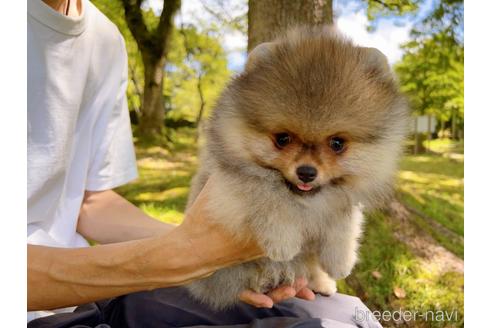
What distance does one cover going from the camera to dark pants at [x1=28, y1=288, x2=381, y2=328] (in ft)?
4.58

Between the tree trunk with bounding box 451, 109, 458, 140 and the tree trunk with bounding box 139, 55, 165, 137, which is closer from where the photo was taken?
the tree trunk with bounding box 451, 109, 458, 140

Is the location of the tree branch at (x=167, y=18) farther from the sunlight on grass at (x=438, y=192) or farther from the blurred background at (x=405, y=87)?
the sunlight on grass at (x=438, y=192)

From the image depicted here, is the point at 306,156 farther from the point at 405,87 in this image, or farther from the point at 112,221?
the point at 112,221

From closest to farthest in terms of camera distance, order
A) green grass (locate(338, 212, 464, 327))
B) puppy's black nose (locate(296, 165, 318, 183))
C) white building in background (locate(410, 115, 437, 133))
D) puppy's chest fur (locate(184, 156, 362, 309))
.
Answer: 1. puppy's black nose (locate(296, 165, 318, 183))
2. puppy's chest fur (locate(184, 156, 362, 309))
3. white building in background (locate(410, 115, 437, 133))
4. green grass (locate(338, 212, 464, 327))

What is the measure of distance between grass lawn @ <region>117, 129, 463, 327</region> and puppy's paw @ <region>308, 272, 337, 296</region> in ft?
1.61

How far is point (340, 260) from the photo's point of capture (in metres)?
1.33

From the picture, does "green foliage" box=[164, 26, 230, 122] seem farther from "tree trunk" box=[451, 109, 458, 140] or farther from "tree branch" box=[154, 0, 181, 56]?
"tree trunk" box=[451, 109, 458, 140]

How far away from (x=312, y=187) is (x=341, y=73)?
0.93ft

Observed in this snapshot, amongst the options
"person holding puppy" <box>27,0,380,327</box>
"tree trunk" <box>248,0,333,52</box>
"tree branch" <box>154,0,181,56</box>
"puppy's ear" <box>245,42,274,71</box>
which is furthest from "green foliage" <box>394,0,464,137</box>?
"tree branch" <box>154,0,181,56</box>

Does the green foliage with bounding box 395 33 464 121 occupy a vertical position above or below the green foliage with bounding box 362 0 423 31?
below

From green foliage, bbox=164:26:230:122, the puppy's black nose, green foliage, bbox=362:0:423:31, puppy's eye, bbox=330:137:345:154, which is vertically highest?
green foliage, bbox=362:0:423:31

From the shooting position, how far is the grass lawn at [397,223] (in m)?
1.96
